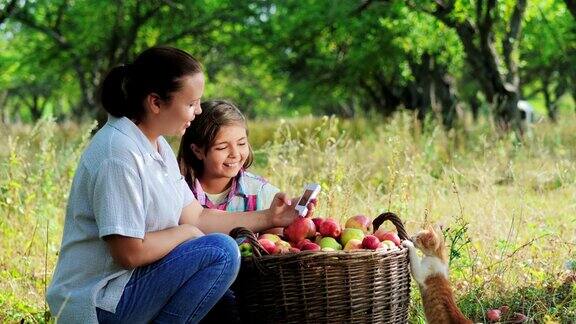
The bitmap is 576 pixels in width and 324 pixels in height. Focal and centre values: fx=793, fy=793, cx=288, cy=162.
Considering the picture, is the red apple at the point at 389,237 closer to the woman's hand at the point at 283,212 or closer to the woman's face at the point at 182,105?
the woman's hand at the point at 283,212

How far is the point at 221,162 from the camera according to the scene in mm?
4012

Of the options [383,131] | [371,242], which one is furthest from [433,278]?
[383,131]

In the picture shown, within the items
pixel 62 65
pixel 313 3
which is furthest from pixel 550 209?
pixel 62 65

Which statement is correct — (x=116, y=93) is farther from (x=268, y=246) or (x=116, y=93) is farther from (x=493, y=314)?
(x=493, y=314)

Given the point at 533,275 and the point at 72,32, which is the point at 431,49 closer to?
the point at 72,32

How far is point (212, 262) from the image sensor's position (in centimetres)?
306

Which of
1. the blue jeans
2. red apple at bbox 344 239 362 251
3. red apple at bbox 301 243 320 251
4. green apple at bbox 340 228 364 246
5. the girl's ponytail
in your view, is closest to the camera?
the blue jeans

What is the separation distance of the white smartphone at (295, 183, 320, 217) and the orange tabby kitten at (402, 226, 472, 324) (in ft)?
1.45

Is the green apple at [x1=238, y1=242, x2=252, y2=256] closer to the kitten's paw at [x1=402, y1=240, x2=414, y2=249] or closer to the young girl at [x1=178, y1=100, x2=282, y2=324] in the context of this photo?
the kitten's paw at [x1=402, y1=240, x2=414, y2=249]

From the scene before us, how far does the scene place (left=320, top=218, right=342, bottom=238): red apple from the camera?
11.7 ft

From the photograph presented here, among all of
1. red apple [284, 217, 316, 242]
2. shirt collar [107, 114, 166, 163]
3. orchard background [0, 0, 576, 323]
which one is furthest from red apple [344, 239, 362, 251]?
shirt collar [107, 114, 166, 163]

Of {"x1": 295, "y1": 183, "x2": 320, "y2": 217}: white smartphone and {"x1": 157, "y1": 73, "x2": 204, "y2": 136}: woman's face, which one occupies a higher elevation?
{"x1": 157, "y1": 73, "x2": 204, "y2": 136}: woman's face

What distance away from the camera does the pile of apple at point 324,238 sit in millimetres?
3277

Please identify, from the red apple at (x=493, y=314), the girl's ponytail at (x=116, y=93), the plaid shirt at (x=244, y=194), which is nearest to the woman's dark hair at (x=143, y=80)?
the girl's ponytail at (x=116, y=93)
